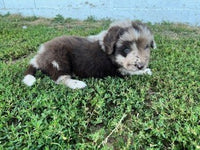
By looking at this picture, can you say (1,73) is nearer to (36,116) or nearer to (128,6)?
(36,116)

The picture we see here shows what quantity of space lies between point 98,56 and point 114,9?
5.24 m

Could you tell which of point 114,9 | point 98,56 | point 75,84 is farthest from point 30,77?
point 114,9

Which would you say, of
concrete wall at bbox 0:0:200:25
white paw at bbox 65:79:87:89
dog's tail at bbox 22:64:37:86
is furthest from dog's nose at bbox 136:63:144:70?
concrete wall at bbox 0:0:200:25

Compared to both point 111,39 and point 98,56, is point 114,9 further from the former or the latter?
point 111,39

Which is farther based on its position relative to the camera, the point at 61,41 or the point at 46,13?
the point at 46,13

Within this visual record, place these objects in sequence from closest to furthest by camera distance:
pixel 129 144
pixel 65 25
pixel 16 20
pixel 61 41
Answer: pixel 129 144
pixel 61 41
pixel 65 25
pixel 16 20

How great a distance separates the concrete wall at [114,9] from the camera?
805 cm

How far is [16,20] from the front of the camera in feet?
31.9

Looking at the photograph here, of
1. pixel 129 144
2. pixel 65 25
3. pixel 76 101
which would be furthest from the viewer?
pixel 65 25

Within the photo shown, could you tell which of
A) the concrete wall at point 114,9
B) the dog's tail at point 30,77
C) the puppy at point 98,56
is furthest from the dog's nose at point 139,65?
the concrete wall at point 114,9

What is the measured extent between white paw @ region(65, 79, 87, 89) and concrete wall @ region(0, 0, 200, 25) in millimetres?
5339

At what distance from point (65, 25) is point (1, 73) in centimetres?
489

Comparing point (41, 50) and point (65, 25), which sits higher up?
point (41, 50)

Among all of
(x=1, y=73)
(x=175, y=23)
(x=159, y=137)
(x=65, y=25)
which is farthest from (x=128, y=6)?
(x=159, y=137)
